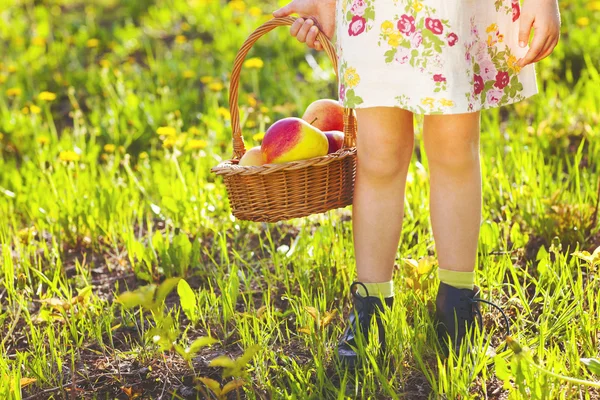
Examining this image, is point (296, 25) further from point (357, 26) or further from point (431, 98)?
point (431, 98)

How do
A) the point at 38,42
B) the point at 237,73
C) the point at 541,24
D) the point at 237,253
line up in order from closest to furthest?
the point at 541,24 < the point at 237,73 < the point at 237,253 < the point at 38,42

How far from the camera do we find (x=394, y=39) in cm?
158

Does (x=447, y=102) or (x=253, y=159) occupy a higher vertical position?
(x=447, y=102)

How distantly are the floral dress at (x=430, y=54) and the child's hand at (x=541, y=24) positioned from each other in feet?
0.21

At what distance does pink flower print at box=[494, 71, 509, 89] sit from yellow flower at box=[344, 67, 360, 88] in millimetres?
301

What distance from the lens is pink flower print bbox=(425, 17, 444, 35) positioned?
154 cm

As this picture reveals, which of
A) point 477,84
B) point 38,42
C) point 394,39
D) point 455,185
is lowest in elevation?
point 455,185

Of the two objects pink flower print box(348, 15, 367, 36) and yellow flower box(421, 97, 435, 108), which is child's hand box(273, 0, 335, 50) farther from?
yellow flower box(421, 97, 435, 108)

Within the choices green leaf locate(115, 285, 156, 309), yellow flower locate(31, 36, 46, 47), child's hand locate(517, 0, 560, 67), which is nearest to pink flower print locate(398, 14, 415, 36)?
child's hand locate(517, 0, 560, 67)

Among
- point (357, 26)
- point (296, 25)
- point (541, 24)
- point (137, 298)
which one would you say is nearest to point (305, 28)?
point (296, 25)

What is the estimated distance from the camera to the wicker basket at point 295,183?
168 cm

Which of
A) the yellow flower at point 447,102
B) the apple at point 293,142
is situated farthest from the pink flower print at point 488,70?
the apple at point 293,142

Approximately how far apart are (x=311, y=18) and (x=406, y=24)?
0.31 m

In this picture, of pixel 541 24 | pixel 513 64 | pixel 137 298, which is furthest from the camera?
pixel 513 64
